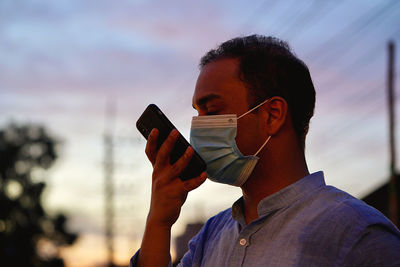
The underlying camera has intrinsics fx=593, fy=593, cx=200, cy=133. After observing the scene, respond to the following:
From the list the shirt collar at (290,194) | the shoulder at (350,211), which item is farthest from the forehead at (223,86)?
the shoulder at (350,211)

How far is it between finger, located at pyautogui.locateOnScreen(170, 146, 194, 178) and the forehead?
1.17 ft

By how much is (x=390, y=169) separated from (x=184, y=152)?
15.1 metres

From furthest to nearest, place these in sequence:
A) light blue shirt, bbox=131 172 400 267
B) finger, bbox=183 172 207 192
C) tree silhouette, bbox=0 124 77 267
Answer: tree silhouette, bbox=0 124 77 267 < finger, bbox=183 172 207 192 < light blue shirt, bbox=131 172 400 267

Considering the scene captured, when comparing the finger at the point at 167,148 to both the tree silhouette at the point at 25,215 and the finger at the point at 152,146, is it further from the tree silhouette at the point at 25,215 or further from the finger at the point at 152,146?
the tree silhouette at the point at 25,215

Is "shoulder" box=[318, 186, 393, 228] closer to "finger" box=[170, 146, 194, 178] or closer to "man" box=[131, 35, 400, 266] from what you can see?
"man" box=[131, 35, 400, 266]

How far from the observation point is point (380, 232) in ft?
7.77

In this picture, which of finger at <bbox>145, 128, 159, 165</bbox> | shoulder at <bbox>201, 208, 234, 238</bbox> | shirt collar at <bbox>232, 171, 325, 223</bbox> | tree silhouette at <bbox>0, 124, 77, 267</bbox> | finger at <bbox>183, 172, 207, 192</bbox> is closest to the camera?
shirt collar at <bbox>232, 171, 325, 223</bbox>

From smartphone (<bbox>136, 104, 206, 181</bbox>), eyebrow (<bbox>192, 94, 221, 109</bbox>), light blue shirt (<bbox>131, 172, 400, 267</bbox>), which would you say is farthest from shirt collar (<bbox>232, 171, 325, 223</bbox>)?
eyebrow (<bbox>192, 94, 221, 109</bbox>)

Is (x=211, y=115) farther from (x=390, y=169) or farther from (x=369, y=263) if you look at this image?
(x=390, y=169)

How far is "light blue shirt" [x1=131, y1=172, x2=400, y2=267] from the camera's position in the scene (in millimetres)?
2340

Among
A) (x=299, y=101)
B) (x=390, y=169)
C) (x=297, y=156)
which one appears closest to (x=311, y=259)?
(x=297, y=156)

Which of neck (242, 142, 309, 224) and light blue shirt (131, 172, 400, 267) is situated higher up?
neck (242, 142, 309, 224)

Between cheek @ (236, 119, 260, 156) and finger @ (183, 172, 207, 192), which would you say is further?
cheek @ (236, 119, 260, 156)

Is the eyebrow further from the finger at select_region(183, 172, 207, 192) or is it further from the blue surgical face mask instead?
the finger at select_region(183, 172, 207, 192)
